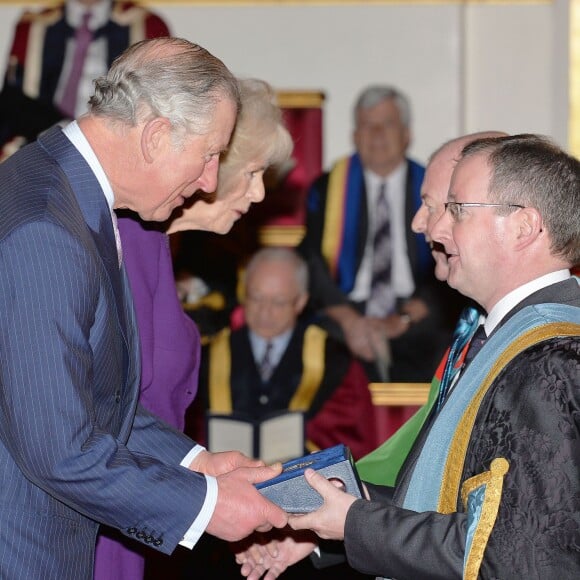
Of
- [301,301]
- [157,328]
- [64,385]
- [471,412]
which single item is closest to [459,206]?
[471,412]

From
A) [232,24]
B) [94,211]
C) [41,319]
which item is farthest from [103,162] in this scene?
[232,24]

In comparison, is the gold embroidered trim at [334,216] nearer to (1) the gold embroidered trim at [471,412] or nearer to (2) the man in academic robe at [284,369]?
(2) the man in academic robe at [284,369]

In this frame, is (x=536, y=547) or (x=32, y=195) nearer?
(x=536, y=547)

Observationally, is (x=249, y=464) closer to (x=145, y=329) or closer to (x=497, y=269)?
(x=145, y=329)

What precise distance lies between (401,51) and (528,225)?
16.2 ft

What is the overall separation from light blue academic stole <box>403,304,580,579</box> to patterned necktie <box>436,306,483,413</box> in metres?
0.17

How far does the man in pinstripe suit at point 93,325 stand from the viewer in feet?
6.68

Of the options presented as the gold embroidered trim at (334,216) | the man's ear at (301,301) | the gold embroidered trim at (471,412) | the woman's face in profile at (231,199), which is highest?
the woman's face in profile at (231,199)

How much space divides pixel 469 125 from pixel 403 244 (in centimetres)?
102

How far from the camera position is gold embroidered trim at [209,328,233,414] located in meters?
5.68

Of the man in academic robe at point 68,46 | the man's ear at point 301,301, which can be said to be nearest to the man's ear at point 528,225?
the man's ear at point 301,301

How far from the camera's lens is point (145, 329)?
2918mm

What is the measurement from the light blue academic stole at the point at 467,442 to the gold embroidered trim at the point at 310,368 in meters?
3.25

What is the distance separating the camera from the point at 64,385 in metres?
2.04
